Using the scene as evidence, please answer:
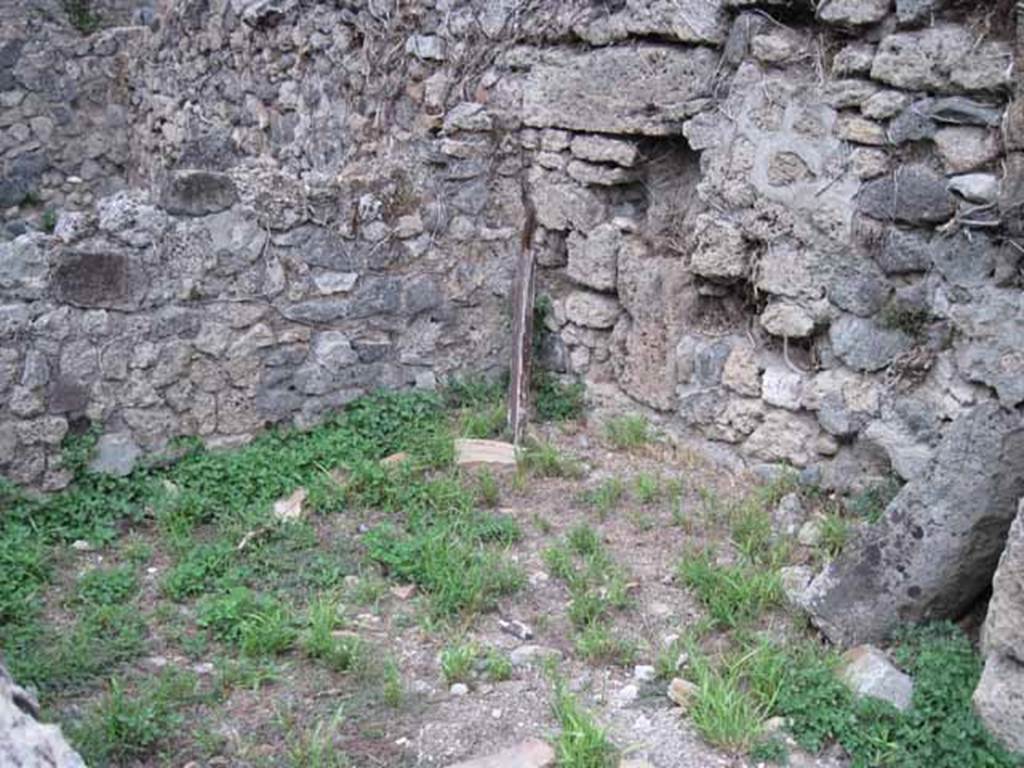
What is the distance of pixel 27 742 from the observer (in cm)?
220

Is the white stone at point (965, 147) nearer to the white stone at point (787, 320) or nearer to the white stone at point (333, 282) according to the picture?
the white stone at point (787, 320)

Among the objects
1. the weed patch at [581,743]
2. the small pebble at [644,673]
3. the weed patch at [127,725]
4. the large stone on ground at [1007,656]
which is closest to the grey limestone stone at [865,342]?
the large stone on ground at [1007,656]

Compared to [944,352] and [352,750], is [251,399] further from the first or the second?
[944,352]

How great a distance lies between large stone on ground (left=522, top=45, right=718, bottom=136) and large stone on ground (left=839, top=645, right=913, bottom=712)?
7.91 ft

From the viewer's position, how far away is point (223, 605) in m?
3.68

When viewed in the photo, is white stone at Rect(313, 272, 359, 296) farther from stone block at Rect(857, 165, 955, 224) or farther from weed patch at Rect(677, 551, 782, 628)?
stone block at Rect(857, 165, 955, 224)

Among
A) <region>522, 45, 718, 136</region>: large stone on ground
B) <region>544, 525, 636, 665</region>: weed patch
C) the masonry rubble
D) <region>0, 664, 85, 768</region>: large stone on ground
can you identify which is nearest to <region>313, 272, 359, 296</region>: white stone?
the masonry rubble

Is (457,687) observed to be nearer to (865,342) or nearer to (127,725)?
(127,725)

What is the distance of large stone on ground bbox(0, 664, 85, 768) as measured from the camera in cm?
214

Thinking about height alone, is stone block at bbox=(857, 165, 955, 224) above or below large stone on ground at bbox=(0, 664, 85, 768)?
above

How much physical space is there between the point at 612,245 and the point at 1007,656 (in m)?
2.64

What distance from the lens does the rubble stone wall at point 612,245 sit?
4.02 m

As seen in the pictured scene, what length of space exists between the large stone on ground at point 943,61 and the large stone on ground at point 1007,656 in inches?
59.8

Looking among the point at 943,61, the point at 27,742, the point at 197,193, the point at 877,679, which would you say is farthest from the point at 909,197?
the point at 27,742
